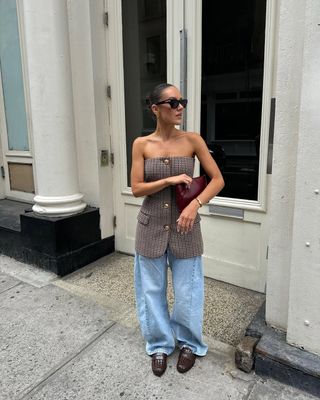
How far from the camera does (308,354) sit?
6.46 feet

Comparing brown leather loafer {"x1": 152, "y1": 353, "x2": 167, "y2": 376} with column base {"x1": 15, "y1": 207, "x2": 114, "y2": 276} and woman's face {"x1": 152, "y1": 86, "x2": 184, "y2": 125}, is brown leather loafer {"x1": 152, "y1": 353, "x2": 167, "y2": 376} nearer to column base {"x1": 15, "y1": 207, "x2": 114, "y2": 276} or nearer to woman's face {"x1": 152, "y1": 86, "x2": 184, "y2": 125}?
woman's face {"x1": 152, "y1": 86, "x2": 184, "y2": 125}

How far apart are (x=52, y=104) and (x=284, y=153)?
2.38 meters

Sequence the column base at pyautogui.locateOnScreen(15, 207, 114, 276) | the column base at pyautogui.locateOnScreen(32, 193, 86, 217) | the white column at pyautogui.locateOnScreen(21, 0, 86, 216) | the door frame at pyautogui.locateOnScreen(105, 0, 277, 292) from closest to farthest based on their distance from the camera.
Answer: the door frame at pyautogui.locateOnScreen(105, 0, 277, 292) → the white column at pyautogui.locateOnScreen(21, 0, 86, 216) → the column base at pyautogui.locateOnScreen(15, 207, 114, 276) → the column base at pyautogui.locateOnScreen(32, 193, 86, 217)

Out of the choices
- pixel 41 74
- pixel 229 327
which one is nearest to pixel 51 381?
pixel 229 327

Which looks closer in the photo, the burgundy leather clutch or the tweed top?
the burgundy leather clutch

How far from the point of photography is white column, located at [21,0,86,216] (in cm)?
327

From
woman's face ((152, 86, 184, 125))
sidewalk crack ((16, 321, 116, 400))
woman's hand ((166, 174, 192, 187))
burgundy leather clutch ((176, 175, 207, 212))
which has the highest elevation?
woman's face ((152, 86, 184, 125))

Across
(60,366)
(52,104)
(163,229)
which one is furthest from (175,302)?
(52,104)

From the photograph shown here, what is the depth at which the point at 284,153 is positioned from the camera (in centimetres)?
197

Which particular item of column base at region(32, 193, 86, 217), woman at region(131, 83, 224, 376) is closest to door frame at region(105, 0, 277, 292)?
column base at region(32, 193, 86, 217)

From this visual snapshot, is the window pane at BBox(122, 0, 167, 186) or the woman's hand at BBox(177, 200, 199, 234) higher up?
the window pane at BBox(122, 0, 167, 186)

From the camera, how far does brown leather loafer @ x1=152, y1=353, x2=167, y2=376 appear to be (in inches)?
82.4

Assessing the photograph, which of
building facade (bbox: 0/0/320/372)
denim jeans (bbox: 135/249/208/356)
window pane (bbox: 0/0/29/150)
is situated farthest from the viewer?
window pane (bbox: 0/0/29/150)

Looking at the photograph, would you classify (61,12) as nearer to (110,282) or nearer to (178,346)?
(110,282)
